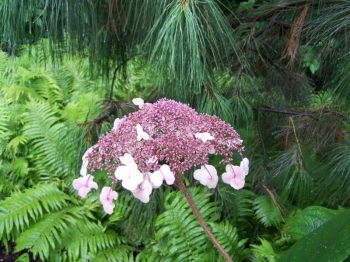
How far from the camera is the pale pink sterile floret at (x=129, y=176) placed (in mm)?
465

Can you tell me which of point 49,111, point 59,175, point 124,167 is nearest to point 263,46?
point 124,167

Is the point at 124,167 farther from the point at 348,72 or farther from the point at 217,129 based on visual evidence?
the point at 348,72

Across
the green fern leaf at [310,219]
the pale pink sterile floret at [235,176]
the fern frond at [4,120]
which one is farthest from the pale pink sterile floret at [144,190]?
the fern frond at [4,120]

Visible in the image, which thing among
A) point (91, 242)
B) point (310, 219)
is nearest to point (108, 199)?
point (310, 219)

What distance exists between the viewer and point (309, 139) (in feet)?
3.57

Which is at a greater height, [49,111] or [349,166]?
[349,166]

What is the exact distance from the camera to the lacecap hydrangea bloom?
0.48 metres

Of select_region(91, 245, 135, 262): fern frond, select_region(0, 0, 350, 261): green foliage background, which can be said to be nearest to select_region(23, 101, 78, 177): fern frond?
select_region(0, 0, 350, 261): green foliage background

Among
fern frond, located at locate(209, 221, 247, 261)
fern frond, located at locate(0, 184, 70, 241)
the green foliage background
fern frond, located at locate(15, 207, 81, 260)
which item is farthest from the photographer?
fern frond, located at locate(0, 184, 70, 241)

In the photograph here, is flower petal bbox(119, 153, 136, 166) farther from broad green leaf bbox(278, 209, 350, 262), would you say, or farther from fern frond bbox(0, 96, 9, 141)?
fern frond bbox(0, 96, 9, 141)

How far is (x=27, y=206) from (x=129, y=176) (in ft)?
5.10

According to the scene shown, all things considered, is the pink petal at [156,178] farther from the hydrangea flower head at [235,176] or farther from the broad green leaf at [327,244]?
the broad green leaf at [327,244]

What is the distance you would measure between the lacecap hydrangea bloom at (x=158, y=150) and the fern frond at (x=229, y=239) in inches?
40.4

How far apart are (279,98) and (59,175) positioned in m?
1.41
